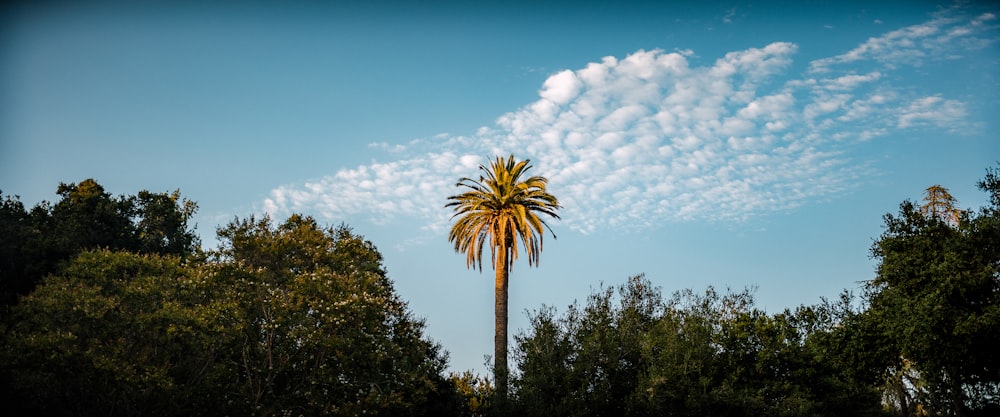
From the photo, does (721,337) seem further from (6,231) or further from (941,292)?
(6,231)

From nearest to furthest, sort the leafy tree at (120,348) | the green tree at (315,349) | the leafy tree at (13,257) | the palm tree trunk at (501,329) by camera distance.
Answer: the leafy tree at (120,348)
the green tree at (315,349)
the palm tree trunk at (501,329)
the leafy tree at (13,257)

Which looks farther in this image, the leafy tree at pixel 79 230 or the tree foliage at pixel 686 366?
the leafy tree at pixel 79 230

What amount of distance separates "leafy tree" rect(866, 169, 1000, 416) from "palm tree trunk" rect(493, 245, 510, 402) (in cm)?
1745

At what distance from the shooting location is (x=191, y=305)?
3388 cm

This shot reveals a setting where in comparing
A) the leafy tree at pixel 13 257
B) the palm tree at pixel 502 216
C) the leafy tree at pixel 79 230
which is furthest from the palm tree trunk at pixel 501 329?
the leafy tree at pixel 13 257

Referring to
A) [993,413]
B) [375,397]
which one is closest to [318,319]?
[375,397]

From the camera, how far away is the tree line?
89.9 ft

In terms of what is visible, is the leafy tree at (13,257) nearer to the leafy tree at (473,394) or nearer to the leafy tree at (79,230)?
the leafy tree at (79,230)

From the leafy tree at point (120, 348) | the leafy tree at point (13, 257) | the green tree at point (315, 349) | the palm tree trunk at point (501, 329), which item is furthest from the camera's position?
the leafy tree at point (13, 257)

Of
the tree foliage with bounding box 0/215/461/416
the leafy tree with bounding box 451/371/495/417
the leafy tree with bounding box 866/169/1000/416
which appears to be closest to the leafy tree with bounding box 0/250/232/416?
the tree foliage with bounding box 0/215/461/416

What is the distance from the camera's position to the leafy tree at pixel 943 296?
1061 inches

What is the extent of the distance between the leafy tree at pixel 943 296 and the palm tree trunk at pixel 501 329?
687 inches

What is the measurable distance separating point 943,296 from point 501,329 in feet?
67.8

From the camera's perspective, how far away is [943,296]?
27141mm
